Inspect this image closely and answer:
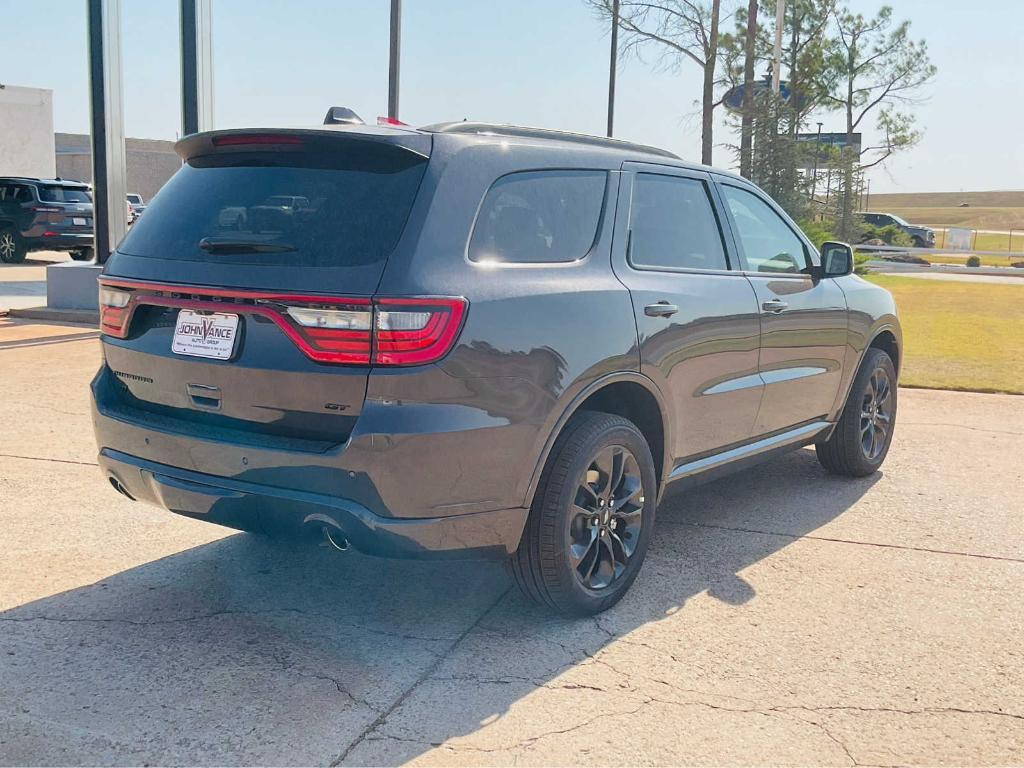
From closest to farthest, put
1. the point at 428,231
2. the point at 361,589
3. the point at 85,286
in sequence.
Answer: the point at 428,231
the point at 361,589
the point at 85,286

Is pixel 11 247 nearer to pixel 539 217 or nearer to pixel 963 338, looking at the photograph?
pixel 963 338

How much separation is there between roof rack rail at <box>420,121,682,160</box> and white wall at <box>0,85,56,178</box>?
152 ft

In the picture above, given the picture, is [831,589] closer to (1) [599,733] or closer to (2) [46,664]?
(1) [599,733]

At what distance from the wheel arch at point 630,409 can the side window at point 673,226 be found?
0.50 meters

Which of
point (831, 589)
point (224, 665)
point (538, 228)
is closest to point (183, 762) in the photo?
point (224, 665)

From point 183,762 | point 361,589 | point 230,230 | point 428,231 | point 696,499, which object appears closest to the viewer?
point 183,762

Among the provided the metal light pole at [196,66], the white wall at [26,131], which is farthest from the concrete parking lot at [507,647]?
the white wall at [26,131]

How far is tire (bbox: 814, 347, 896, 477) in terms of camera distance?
6262mm

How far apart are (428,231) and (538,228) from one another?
598 millimetres

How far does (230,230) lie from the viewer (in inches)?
146

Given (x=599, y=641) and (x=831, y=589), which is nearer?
(x=599, y=641)

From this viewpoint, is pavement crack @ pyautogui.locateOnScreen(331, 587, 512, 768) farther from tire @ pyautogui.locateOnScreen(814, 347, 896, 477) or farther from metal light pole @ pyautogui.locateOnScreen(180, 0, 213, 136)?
metal light pole @ pyautogui.locateOnScreen(180, 0, 213, 136)

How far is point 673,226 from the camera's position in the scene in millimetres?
4699

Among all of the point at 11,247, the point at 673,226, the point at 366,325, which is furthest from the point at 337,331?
the point at 11,247
